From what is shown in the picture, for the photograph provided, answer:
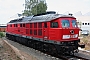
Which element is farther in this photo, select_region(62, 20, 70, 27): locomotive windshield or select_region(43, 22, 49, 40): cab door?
select_region(43, 22, 49, 40): cab door

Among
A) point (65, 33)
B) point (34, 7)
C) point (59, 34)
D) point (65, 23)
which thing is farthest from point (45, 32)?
point (34, 7)

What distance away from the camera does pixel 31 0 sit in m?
90.0

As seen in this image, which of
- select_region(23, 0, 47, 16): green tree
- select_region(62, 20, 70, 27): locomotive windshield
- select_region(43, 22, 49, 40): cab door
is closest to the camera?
select_region(62, 20, 70, 27): locomotive windshield

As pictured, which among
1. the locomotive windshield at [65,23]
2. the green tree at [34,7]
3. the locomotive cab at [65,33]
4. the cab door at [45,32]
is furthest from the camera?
the green tree at [34,7]

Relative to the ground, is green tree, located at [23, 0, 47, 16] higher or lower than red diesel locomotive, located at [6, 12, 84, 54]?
higher

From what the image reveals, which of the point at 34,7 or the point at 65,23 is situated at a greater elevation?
the point at 34,7

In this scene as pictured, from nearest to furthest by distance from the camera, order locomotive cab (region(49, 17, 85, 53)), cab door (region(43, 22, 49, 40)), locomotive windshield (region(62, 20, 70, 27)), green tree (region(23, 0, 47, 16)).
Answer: locomotive cab (region(49, 17, 85, 53))
locomotive windshield (region(62, 20, 70, 27))
cab door (region(43, 22, 49, 40))
green tree (region(23, 0, 47, 16))

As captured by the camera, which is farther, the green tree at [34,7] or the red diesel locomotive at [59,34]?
the green tree at [34,7]

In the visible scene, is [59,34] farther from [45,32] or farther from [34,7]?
[34,7]

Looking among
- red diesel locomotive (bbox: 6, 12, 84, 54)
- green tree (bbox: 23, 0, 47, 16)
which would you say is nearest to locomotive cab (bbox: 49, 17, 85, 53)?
red diesel locomotive (bbox: 6, 12, 84, 54)

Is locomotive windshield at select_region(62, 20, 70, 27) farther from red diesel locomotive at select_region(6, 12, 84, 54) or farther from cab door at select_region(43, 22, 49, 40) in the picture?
cab door at select_region(43, 22, 49, 40)

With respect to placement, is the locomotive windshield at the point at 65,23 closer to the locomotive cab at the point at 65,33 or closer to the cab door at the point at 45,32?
the locomotive cab at the point at 65,33

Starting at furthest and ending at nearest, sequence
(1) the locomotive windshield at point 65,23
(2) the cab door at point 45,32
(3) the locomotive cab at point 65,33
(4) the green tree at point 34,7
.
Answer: (4) the green tree at point 34,7, (2) the cab door at point 45,32, (1) the locomotive windshield at point 65,23, (3) the locomotive cab at point 65,33

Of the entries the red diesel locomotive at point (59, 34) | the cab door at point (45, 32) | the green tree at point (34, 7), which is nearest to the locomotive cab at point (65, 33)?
the red diesel locomotive at point (59, 34)
